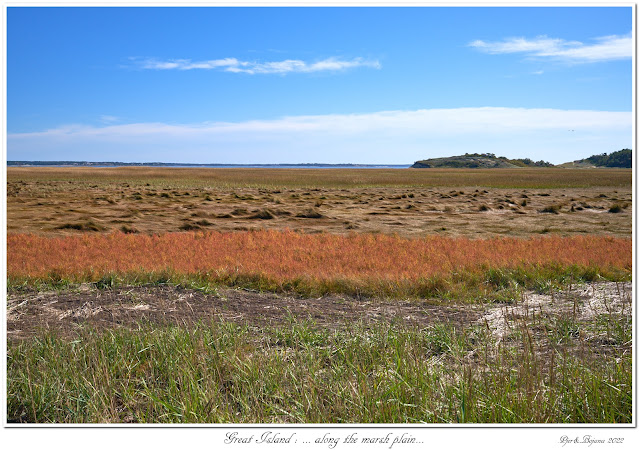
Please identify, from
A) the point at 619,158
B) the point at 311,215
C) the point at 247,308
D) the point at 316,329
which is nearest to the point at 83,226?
the point at 311,215

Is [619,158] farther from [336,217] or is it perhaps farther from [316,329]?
[316,329]

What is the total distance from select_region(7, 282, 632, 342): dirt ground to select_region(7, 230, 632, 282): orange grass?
1280mm

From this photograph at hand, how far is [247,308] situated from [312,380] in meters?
4.47

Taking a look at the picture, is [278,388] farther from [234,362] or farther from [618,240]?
[618,240]

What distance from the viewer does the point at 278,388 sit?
17.0 feet

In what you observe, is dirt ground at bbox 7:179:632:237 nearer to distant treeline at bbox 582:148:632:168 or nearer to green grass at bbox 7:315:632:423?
distant treeline at bbox 582:148:632:168

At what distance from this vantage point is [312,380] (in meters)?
5.01

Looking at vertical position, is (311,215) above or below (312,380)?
above

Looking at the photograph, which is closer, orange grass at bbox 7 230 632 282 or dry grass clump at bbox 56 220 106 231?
orange grass at bbox 7 230 632 282

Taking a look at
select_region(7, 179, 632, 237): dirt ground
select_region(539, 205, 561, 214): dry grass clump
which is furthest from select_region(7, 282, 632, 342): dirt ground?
select_region(539, 205, 561, 214): dry grass clump

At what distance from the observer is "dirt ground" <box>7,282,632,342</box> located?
26.4ft

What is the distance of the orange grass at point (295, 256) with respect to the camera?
38.1 feet

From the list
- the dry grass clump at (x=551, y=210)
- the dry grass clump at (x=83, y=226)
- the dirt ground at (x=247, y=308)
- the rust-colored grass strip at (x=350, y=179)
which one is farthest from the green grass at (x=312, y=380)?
the rust-colored grass strip at (x=350, y=179)
